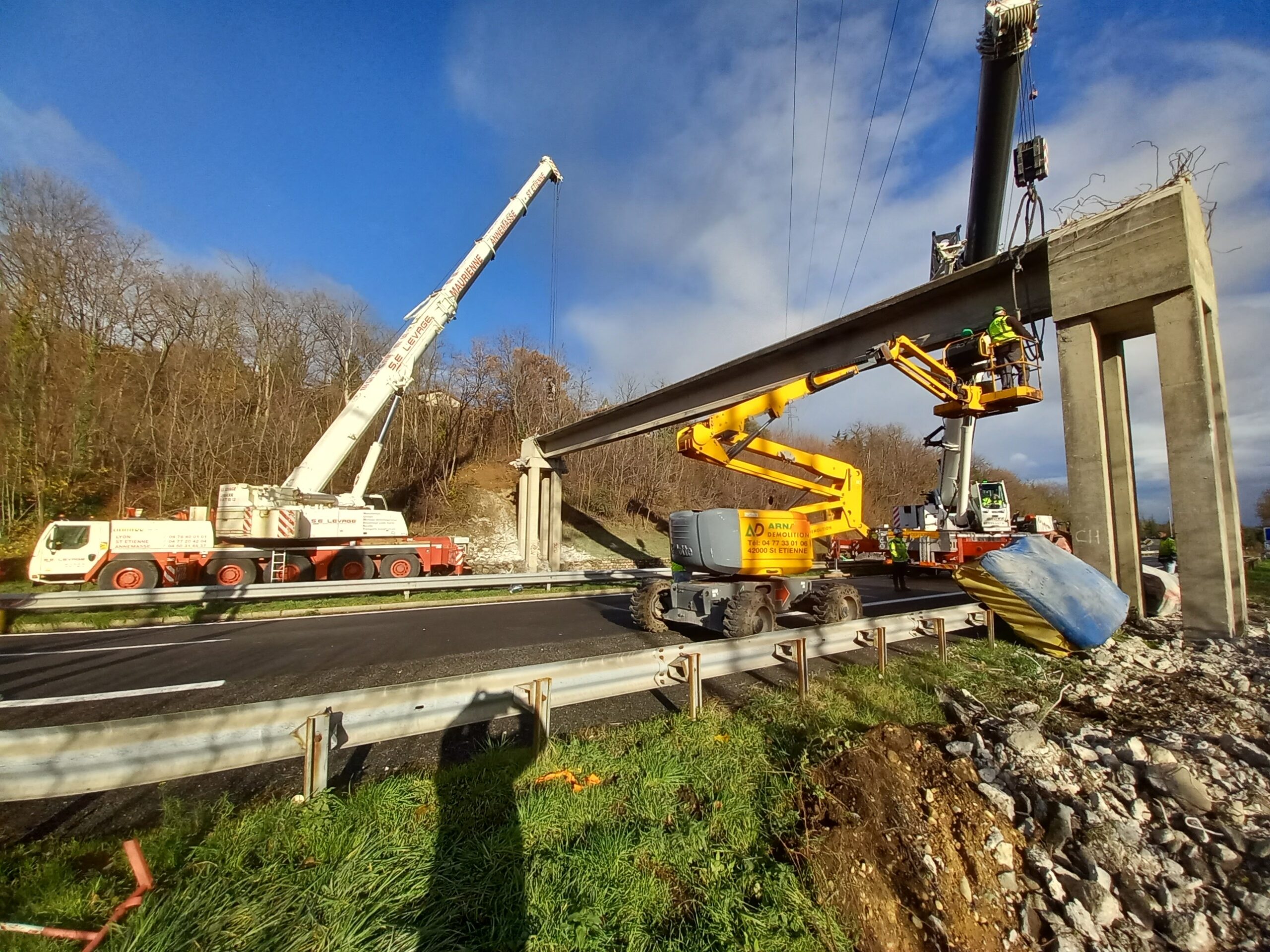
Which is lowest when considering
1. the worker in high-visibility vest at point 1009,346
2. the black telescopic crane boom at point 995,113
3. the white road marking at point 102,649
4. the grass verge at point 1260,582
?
the grass verge at point 1260,582

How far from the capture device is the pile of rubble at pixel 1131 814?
2.28 m

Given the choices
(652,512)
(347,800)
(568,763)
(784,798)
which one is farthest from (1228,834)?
(652,512)

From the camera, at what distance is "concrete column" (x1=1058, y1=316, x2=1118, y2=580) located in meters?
7.63

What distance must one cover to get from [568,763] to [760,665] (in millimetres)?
2220

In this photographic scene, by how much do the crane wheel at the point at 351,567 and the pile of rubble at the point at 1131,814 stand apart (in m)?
15.5

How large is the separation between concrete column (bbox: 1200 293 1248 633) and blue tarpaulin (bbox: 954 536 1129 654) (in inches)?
62.8

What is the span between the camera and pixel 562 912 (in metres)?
2.14

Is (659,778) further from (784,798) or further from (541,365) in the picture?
(541,365)

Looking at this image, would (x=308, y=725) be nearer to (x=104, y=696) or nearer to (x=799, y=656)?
(x=799, y=656)

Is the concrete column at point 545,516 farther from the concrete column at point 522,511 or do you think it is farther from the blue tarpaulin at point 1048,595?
the blue tarpaulin at point 1048,595

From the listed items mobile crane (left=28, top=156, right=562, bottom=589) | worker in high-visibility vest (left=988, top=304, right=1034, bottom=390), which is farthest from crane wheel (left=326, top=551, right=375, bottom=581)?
worker in high-visibility vest (left=988, top=304, right=1034, bottom=390)

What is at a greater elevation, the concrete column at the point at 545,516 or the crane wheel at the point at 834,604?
the concrete column at the point at 545,516

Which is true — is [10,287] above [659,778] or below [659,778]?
above

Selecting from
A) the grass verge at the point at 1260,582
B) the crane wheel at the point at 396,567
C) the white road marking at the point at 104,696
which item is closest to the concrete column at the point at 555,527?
the crane wheel at the point at 396,567
